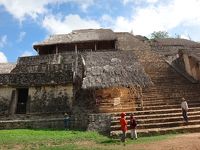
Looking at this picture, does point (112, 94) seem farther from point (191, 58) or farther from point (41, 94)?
point (191, 58)

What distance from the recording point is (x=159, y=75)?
64.4 ft

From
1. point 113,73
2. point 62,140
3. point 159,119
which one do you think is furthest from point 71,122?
point 159,119

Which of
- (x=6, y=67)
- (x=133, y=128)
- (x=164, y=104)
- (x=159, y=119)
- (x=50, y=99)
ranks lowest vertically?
(x=133, y=128)

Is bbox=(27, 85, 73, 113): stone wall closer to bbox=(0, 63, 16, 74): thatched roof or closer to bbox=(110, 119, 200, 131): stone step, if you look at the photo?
bbox=(110, 119, 200, 131): stone step

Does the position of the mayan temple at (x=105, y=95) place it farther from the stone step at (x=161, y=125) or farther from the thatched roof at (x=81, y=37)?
the thatched roof at (x=81, y=37)

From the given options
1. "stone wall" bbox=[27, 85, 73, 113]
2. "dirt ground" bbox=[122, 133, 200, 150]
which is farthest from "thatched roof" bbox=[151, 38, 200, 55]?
"dirt ground" bbox=[122, 133, 200, 150]

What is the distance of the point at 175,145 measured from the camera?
34.8 feet

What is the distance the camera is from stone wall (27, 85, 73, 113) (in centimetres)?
1684

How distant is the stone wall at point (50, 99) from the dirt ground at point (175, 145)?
6.44 meters

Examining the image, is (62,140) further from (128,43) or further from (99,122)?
(128,43)

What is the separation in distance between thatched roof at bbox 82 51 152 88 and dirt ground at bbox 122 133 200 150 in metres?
4.75

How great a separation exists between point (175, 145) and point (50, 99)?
8.17 meters

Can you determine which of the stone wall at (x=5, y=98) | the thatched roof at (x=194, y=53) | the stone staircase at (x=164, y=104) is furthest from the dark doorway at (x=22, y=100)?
the thatched roof at (x=194, y=53)

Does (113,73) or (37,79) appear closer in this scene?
(113,73)
